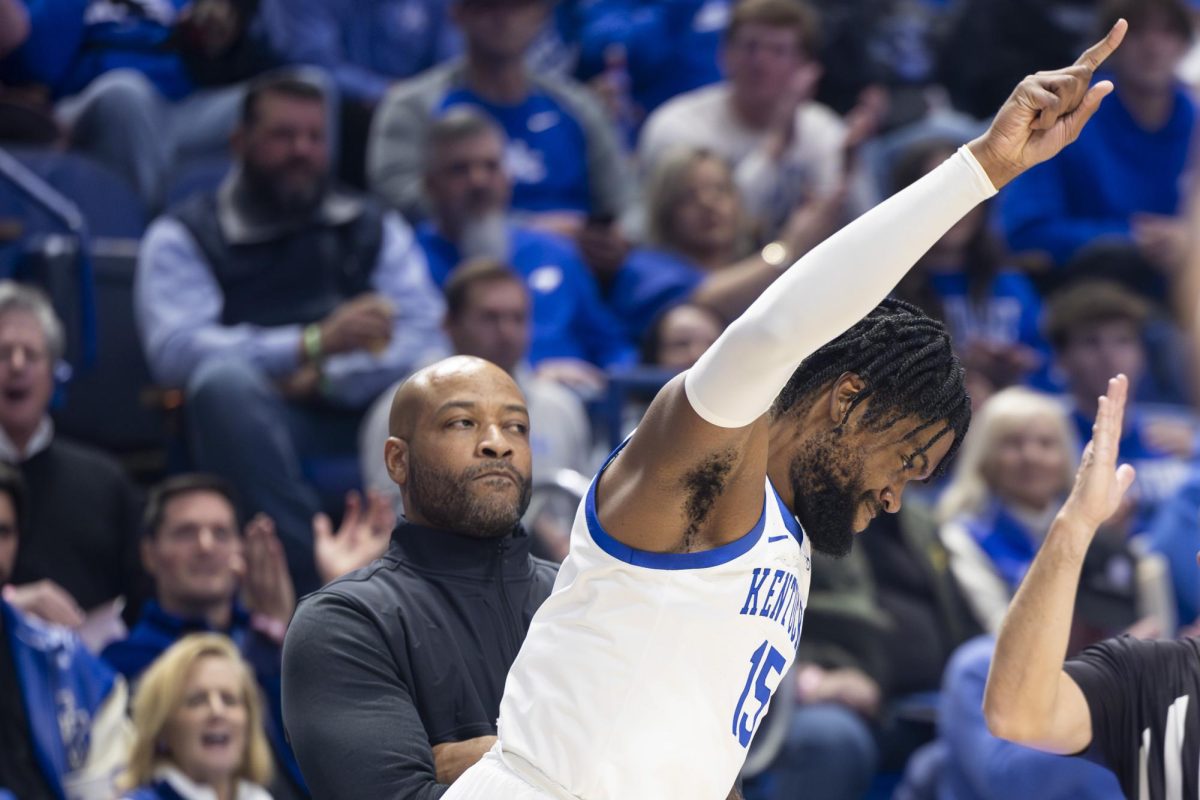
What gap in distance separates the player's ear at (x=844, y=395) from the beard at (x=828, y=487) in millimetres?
31

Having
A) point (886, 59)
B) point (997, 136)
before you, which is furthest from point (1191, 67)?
point (997, 136)

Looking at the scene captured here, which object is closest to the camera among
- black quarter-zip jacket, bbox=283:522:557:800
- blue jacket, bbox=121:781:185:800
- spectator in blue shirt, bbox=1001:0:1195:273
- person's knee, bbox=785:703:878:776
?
black quarter-zip jacket, bbox=283:522:557:800

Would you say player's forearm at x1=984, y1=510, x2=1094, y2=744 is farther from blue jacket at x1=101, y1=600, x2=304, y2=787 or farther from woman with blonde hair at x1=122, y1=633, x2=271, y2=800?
blue jacket at x1=101, y1=600, x2=304, y2=787

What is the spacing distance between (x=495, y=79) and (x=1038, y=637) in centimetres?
501

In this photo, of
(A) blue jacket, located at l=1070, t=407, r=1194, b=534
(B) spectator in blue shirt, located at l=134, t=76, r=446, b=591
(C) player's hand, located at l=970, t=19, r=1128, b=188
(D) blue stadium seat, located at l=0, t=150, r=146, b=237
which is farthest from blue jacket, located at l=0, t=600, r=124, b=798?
(A) blue jacket, located at l=1070, t=407, r=1194, b=534

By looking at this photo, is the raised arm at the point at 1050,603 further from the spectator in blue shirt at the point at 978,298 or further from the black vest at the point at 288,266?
the spectator in blue shirt at the point at 978,298

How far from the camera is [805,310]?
2.33 meters

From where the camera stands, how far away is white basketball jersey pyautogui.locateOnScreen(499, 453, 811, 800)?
2502 millimetres

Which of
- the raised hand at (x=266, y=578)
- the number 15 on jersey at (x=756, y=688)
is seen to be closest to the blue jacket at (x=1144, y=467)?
the raised hand at (x=266, y=578)

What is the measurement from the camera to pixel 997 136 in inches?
97.7

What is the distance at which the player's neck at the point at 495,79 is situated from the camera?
25.0 feet

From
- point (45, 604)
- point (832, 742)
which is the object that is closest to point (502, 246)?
point (832, 742)

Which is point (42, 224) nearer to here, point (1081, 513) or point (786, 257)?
point (786, 257)

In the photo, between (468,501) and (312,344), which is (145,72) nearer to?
(312,344)
